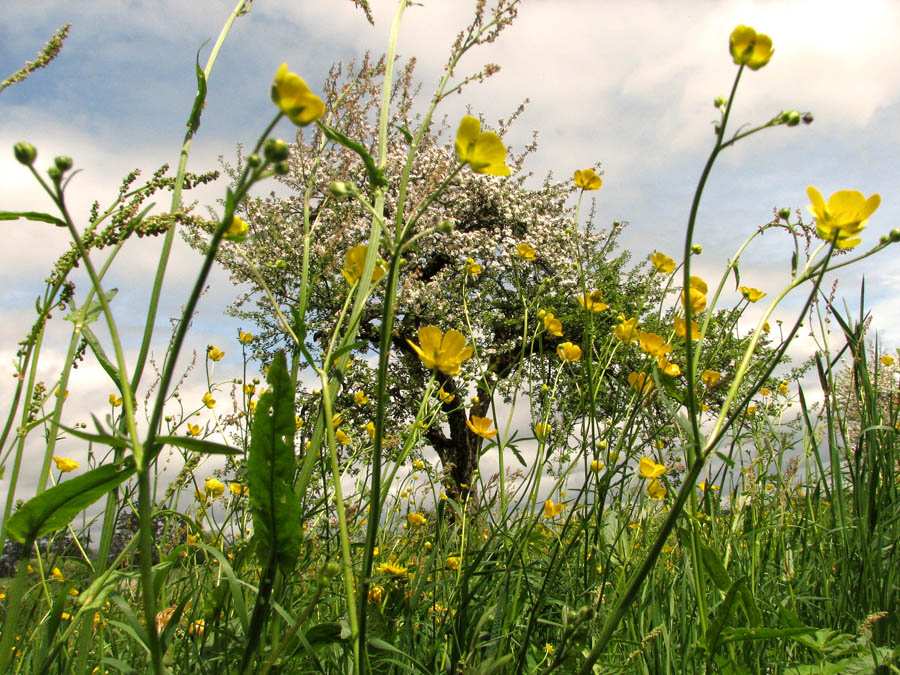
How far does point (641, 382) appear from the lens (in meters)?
1.07

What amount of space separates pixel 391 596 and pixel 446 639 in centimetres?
14

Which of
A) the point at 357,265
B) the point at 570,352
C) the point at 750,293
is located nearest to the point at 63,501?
the point at 357,265

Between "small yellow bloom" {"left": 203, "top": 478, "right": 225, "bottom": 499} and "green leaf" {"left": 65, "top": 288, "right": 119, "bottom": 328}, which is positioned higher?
"green leaf" {"left": 65, "top": 288, "right": 119, "bottom": 328}

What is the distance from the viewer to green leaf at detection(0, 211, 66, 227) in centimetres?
57

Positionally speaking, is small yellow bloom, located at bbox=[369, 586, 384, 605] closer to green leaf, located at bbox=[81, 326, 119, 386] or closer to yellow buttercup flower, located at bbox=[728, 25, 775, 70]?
green leaf, located at bbox=[81, 326, 119, 386]

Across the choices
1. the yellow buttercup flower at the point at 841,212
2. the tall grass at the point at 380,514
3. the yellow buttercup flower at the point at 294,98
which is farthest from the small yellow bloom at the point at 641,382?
the yellow buttercup flower at the point at 294,98

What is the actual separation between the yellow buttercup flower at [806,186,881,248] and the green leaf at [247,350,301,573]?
0.61 meters

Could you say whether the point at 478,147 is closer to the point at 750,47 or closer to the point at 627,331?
the point at 750,47

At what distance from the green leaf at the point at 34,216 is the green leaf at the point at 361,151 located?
27cm

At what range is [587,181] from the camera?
132 cm

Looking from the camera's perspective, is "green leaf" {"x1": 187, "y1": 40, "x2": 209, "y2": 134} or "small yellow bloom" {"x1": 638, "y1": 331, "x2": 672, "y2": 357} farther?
"small yellow bloom" {"x1": 638, "y1": 331, "x2": 672, "y2": 357}

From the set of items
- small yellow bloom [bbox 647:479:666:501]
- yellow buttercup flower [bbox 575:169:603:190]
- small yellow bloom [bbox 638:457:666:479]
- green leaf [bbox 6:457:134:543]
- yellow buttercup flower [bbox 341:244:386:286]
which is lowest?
green leaf [bbox 6:457:134:543]

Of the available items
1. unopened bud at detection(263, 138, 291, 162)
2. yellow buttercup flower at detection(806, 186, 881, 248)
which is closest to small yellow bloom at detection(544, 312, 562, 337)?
yellow buttercup flower at detection(806, 186, 881, 248)

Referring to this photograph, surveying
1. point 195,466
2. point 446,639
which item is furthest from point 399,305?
point 446,639
